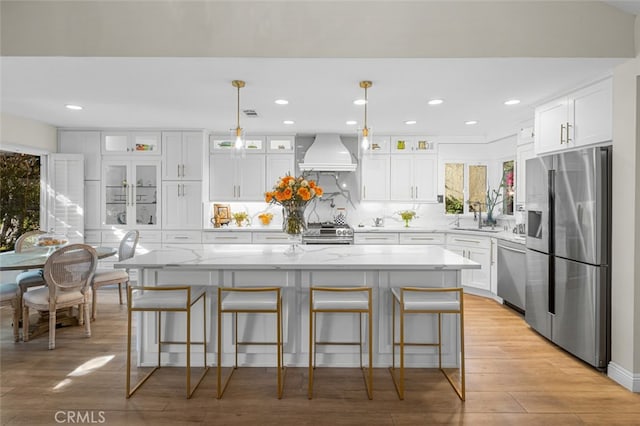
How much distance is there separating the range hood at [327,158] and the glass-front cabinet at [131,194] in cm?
226

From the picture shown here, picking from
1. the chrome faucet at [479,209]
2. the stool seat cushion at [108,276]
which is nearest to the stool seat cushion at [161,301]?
the stool seat cushion at [108,276]

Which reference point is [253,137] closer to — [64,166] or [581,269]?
[64,166]

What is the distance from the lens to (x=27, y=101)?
4043 millimetres

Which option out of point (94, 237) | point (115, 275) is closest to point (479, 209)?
point (115, 275)

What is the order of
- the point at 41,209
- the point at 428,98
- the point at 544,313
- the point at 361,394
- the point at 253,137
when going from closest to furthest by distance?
the point at 361,394 < the point at 544,313 < the point at 428,98 < the point at 41,209 < the point at 253,137

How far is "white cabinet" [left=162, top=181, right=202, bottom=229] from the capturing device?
5.54 metres

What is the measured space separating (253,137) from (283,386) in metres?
4.02

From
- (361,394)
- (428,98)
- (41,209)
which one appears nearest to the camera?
(361,394)

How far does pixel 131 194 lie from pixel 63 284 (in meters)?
2.35

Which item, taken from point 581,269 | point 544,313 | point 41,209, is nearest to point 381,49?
point 581,269

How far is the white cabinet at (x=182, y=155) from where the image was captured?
5.53 metres

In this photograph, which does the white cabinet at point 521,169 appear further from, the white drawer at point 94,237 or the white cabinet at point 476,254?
the white drawer at point 94,237

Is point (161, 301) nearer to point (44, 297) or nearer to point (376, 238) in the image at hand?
point (44, 297)

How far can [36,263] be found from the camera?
3.38m
